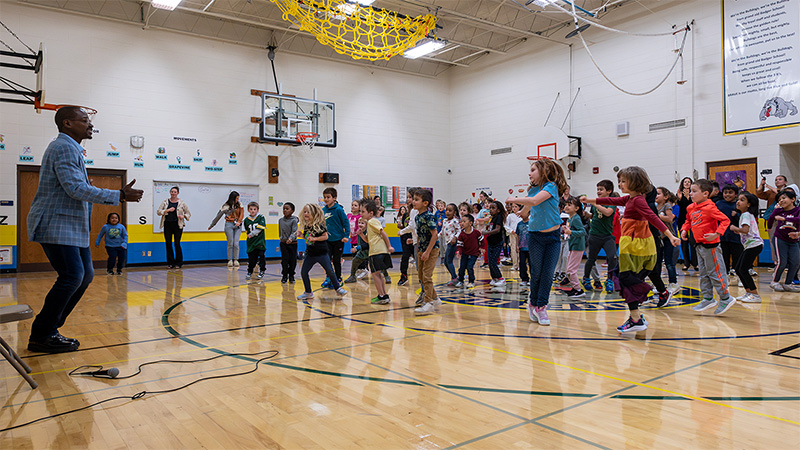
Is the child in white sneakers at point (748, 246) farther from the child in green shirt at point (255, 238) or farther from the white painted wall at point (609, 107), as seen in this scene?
the child in green shirt at point (255, 238)

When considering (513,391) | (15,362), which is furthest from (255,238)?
(513,391)

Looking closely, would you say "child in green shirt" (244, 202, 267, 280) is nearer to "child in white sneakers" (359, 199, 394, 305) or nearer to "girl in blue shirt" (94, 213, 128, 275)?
"girl in blue shirt" (94, 213, 128, 275)

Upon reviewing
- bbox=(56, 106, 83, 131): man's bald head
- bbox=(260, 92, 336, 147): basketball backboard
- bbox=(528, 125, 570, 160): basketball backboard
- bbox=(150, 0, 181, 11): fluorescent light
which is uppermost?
bbox=(150, 0, 181, 11): fluorescent light

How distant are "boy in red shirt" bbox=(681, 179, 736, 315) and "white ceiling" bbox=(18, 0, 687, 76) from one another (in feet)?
24.4

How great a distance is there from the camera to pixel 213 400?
2814 millimetres

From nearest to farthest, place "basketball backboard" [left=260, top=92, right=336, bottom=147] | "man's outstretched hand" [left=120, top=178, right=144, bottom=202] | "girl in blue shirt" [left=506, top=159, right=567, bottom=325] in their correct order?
"man's outstretched hand" [left=120, top=178, right=144, bottom=202] → "girl in blue shirt" [left=506, top=159, right=567, bottom=325] → "basketball backboard" [left=260, top=92, right=336, bottom=147]

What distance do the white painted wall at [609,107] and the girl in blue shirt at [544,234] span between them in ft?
27.3

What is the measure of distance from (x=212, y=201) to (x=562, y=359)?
39.5 ft

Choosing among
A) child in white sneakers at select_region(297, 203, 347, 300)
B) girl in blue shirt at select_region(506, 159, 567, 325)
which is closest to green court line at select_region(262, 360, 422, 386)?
girl in blue shirt at select_region(506, 159, 567, 325)

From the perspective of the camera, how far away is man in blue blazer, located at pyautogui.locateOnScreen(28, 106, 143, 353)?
Answer: 386 centimetres

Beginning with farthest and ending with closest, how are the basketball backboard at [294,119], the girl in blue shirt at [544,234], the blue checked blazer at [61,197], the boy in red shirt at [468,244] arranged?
the basketball backboard at [294,119]
the boy in red shirt at [468,244]
the girl in blue shirt at [544,234]
the blue checked blazer at [61,197]

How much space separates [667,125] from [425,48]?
21.9 ft

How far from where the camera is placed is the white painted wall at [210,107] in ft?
38.7

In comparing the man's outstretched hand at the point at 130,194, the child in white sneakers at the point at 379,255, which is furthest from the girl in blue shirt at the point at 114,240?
the man's outstretched hand at the point at 130,194
